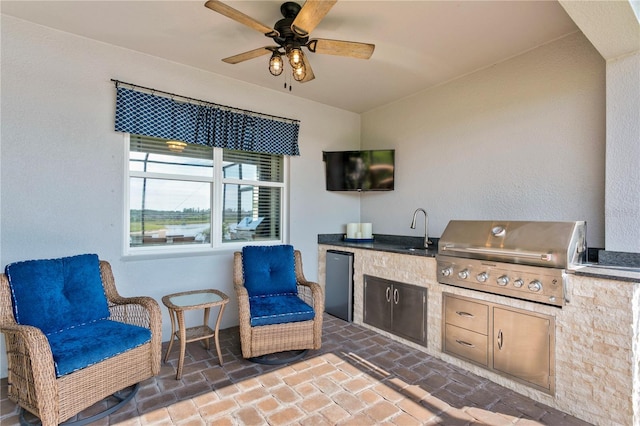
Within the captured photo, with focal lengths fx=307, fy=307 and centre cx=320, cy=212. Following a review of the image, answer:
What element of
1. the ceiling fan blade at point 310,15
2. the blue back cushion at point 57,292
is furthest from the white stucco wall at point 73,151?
the ceiling fan blade at point 310,15

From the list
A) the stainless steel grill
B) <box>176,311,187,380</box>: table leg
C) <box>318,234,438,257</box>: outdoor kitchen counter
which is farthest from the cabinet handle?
<box>176,311,187,380</box>: table leg

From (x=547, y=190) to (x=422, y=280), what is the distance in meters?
1.38

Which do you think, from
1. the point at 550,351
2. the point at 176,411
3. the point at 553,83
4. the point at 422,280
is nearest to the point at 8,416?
the point at 176,411

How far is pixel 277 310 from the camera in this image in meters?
2.76

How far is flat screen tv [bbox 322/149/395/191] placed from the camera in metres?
4.17

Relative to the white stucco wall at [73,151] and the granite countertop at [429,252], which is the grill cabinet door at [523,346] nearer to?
the granite countertop at [429,252]

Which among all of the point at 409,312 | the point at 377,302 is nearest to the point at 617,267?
the point at 409,312

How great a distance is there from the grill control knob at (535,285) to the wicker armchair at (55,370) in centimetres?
276

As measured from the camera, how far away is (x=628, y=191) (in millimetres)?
2186

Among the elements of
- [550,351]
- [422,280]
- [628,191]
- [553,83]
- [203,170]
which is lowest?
[550,351]

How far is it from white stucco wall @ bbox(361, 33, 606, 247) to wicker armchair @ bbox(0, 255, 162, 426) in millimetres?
3090

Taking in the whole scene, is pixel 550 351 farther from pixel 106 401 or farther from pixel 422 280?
pixel 106 401

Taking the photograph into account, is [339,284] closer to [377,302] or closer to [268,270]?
[377,302]

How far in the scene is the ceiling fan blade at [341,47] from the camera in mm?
2166
